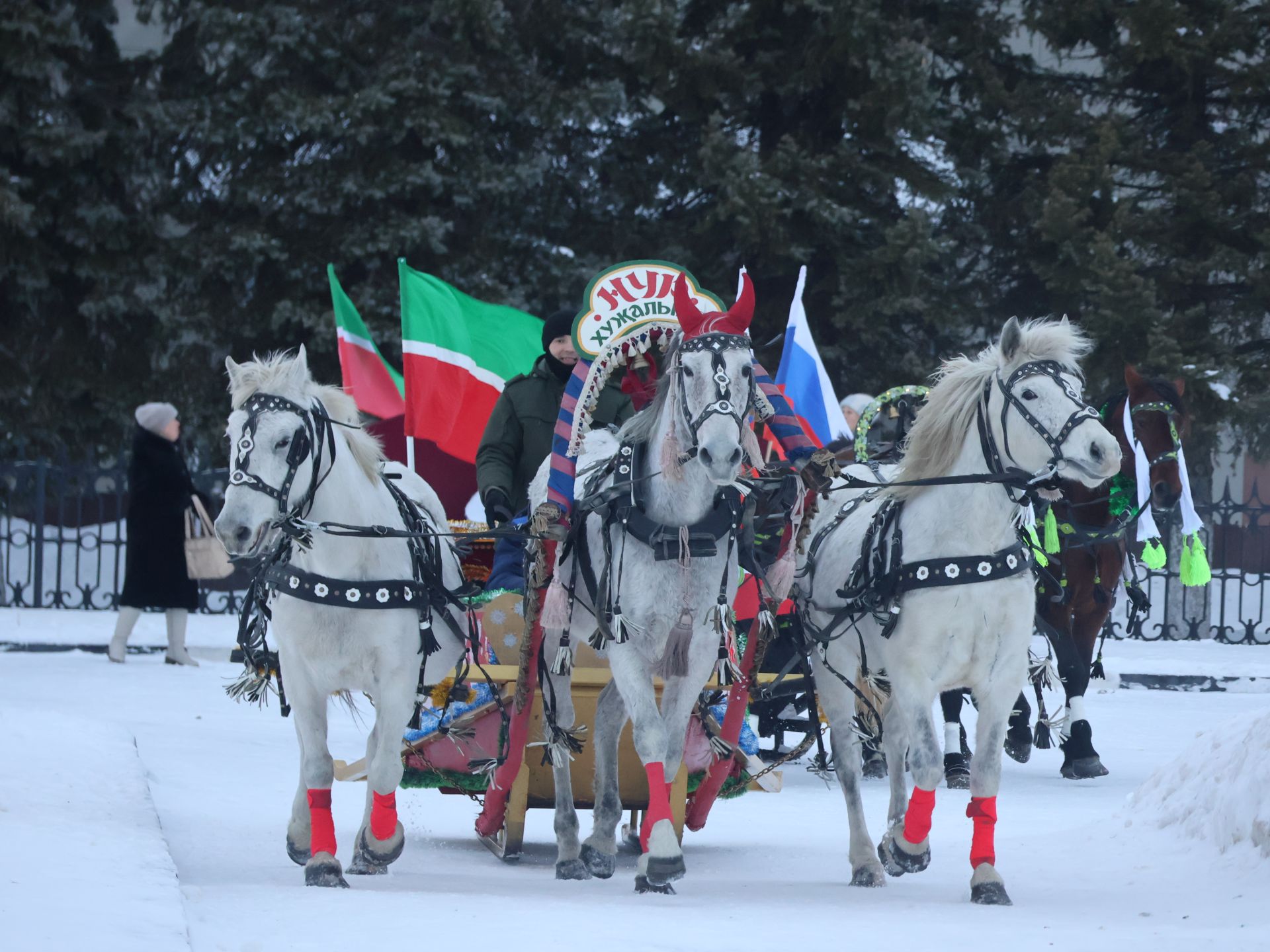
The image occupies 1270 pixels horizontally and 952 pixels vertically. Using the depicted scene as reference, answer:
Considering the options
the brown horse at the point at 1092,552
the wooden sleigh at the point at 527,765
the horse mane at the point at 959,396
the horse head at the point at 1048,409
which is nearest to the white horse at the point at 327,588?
the wooden sleigh at the point at 527,765

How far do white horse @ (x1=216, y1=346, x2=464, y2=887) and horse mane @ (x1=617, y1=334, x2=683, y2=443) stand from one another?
1.02 m

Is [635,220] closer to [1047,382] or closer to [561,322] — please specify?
[561,322]

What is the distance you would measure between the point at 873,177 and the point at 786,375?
30.9 ft

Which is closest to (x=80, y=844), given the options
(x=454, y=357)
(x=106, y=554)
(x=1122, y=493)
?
(x=454, y=357)

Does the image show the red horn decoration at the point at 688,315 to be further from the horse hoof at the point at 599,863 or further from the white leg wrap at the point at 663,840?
the horse hoof at the point at 599,863

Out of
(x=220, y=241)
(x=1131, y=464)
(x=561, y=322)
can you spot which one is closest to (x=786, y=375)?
(x=1131, y=464)

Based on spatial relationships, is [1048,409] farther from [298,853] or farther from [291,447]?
[298,853]

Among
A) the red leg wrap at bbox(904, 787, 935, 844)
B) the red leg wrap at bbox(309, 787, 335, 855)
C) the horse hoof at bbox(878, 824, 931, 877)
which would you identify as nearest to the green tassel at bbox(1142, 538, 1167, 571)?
the horse hoof at bbox(878, 824, 931, 877)

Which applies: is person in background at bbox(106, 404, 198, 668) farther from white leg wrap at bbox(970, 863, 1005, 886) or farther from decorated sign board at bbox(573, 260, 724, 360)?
white leg wrap at bbox(970, 863, 1005, 886)

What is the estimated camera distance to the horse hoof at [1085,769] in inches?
435

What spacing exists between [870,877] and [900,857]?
1.42 feet

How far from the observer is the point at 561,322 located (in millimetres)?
8852

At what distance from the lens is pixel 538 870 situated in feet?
26.0

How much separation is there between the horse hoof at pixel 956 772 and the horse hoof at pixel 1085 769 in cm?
77
